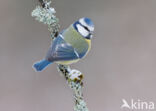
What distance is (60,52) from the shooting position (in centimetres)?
43

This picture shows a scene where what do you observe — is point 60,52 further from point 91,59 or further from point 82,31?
point 91,59

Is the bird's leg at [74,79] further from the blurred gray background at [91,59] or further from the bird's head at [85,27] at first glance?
the blurred gray background at [91,59]

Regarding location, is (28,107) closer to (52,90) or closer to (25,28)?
(52,90)

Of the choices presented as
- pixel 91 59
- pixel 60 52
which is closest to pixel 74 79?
pixel 60 52

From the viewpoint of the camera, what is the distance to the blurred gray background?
95 centimetres

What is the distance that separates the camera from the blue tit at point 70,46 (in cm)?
42

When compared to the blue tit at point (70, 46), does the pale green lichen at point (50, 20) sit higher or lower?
higher

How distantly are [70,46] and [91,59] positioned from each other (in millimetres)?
536

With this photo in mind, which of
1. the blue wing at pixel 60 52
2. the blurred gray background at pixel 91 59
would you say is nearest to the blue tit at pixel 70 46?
the blue wing at pixel 60 52

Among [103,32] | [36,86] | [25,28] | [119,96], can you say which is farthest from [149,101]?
[25,28]

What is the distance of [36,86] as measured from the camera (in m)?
0.97

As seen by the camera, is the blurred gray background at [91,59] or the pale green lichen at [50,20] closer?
the pale green lichen at [50,20]

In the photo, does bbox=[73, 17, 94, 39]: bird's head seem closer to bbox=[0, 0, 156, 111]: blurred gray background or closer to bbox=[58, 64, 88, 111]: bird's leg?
bbox=[58, 64, 88, 111]: bird's leg

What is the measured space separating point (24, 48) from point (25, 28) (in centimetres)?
8
